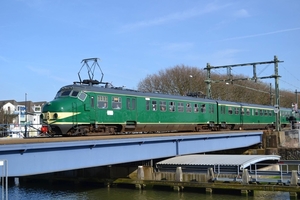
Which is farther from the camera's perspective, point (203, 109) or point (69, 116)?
point (203, 109)

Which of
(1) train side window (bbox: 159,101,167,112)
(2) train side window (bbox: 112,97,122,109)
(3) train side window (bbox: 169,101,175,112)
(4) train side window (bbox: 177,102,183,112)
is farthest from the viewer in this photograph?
(4) train side window (bbox: 177,102,183,112)

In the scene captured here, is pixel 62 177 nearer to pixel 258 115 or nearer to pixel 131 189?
pixel 131 189

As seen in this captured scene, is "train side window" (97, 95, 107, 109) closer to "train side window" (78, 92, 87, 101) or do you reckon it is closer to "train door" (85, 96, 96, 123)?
"train door" (85, 96, 96, 123)

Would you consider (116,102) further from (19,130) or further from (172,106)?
(19,130)

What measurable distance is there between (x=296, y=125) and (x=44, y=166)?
163 ft

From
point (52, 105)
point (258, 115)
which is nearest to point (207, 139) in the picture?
point (52, 105)

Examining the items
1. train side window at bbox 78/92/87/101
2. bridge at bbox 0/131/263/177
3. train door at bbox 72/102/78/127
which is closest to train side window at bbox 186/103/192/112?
bridge at bbox 0/131/263/177

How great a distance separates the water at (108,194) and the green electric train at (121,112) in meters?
4.45

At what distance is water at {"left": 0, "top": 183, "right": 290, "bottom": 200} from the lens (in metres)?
26.6

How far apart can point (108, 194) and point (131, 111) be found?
20.0 feet

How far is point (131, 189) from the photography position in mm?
29781

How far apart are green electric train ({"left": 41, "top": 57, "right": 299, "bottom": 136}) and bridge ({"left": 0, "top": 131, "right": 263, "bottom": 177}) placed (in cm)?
256

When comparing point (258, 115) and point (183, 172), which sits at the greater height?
point (258, 115)

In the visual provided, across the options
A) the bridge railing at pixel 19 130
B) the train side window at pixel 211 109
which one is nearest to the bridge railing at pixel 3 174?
the bridge railing at pixel 19 130
